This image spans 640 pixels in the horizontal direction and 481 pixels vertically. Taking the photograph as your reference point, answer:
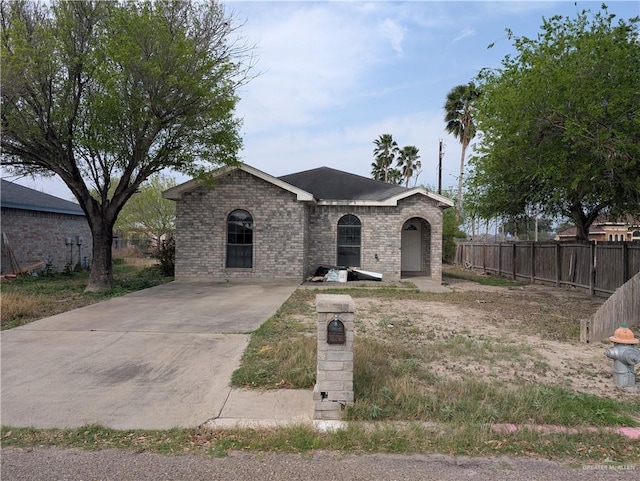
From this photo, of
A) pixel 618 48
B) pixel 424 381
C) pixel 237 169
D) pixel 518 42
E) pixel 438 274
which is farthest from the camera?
pixel 438 274

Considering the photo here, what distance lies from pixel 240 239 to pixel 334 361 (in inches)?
512

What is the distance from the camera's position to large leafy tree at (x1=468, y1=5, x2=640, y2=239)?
9.89 metres

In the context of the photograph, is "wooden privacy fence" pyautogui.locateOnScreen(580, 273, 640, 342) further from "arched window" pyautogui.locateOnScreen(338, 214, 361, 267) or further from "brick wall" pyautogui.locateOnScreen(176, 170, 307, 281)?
"arched window" pyautogui.locateOnScreen(338, 214, 361, 267)

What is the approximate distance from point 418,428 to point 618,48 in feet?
35.1

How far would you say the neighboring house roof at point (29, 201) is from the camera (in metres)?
18.2

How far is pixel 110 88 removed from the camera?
11812 millimetres

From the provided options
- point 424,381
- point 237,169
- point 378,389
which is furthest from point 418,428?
point 237,169

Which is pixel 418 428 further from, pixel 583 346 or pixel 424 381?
pixel 583 346

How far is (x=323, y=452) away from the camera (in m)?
3.86

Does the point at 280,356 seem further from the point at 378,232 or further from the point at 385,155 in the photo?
the point at 385,155

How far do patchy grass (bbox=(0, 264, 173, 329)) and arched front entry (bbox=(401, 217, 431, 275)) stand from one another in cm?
1087

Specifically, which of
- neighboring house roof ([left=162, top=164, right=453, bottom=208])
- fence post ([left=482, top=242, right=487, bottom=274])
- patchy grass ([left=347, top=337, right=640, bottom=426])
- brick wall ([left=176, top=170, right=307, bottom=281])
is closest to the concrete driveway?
patchy grass ([left=347, top=337, right=640, bottom=426])

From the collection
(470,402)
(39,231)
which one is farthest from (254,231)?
(470,402)

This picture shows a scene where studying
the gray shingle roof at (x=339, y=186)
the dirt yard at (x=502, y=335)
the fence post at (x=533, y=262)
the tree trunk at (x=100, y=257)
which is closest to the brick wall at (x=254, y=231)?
the gray shingle roof at (x=339, y=186)
